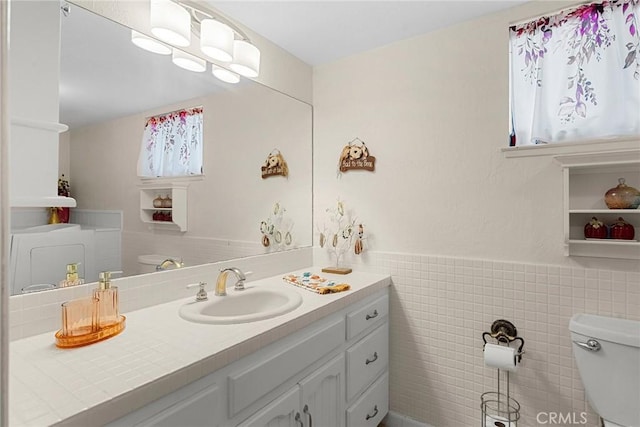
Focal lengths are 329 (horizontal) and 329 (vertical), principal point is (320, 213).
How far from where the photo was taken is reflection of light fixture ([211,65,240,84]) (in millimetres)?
1693

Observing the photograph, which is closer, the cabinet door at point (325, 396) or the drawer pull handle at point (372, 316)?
the cabinet door at point (325, 396)

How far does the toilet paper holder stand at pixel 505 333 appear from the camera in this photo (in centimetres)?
161

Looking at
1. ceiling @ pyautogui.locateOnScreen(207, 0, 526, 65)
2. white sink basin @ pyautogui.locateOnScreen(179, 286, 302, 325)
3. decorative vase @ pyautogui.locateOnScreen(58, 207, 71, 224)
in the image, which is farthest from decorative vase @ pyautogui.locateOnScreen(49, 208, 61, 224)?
ceiling @ pyautogui.locateOnScreen(207, 0, 526, 65)

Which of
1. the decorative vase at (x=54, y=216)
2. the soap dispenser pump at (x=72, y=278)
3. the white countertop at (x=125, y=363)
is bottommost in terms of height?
the white countertop at (x=125, y=363)

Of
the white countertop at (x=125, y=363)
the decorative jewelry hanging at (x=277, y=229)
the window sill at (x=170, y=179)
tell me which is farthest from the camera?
the decorative jewelry hanging at (x=277, y=229)

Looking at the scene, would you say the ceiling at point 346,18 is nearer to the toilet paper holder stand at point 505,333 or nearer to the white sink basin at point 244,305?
the white sink basin at point 244,305

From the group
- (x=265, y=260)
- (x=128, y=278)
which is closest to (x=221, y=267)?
(x=265, y=260)

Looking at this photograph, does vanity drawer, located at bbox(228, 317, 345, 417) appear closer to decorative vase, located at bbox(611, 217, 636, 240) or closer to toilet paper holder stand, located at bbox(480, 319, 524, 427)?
toilet paper holder stand, located at bbox(480, 319, 524, 427)

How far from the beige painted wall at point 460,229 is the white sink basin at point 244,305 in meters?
0.68

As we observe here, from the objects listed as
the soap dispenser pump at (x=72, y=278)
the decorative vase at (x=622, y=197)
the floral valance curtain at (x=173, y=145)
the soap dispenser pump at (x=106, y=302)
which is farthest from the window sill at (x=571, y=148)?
the soap dispenser pump at (x=72, y=278)

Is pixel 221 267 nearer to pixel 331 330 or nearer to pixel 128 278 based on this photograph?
pixel 128 278

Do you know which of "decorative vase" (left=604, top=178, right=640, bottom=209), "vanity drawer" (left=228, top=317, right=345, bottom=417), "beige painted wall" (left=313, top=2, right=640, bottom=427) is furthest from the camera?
"beige painted wall" (left=313, top=2, right=640, bottom=427)

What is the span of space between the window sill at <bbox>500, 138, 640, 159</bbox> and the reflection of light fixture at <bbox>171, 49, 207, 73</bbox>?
1.55 m

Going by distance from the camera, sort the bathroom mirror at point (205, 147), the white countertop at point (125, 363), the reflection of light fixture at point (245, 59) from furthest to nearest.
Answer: the reflection of light fixture at point (245, 59)
the bathroom mirror at point (205, 147)
the white countertop at point (125, 363)
